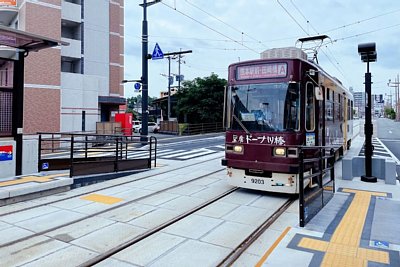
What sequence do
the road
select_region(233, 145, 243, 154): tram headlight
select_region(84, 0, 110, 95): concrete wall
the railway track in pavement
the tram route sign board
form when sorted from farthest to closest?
select_region(84, 0, 110, 95): concrete wall
the road
the tram route sign board
select_region(233, 145, 243, 154): tram headlight
the railway track in pavement

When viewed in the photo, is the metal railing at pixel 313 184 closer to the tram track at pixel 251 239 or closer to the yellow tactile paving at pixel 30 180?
the tram track at pixel 251 239

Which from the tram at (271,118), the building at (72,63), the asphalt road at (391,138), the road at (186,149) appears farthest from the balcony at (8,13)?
the asphalt road at (391,138)

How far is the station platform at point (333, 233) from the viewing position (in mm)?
4148

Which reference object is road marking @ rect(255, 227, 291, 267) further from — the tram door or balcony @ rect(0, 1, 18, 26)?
balcony @ rect(0, 1, 18, 26)

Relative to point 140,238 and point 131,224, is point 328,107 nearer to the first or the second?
point 131,224

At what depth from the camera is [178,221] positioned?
222 inches

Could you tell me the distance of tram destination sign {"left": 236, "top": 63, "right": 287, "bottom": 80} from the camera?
6996 millimetres

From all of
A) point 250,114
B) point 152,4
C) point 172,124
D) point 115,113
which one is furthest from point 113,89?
point 250,114

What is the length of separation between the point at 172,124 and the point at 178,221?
32260mm

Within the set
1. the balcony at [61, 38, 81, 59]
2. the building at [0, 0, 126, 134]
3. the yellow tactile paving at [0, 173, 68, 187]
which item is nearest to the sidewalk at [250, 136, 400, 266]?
the yellow tactile paving at [0, 173, 68, 187]

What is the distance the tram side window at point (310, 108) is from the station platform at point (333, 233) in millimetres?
1820

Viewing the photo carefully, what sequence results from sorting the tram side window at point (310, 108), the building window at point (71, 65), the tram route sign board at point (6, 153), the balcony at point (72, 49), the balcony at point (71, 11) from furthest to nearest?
the building window at point (71, 65) < the balcony at point (72, 49) < the balcony at point (71, 11) < the tram route sign board at point (6, 153) < the tram side window at point (310, 108)

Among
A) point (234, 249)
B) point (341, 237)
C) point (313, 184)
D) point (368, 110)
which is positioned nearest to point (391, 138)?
point (368, 110)

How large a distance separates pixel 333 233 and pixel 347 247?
0.56m
